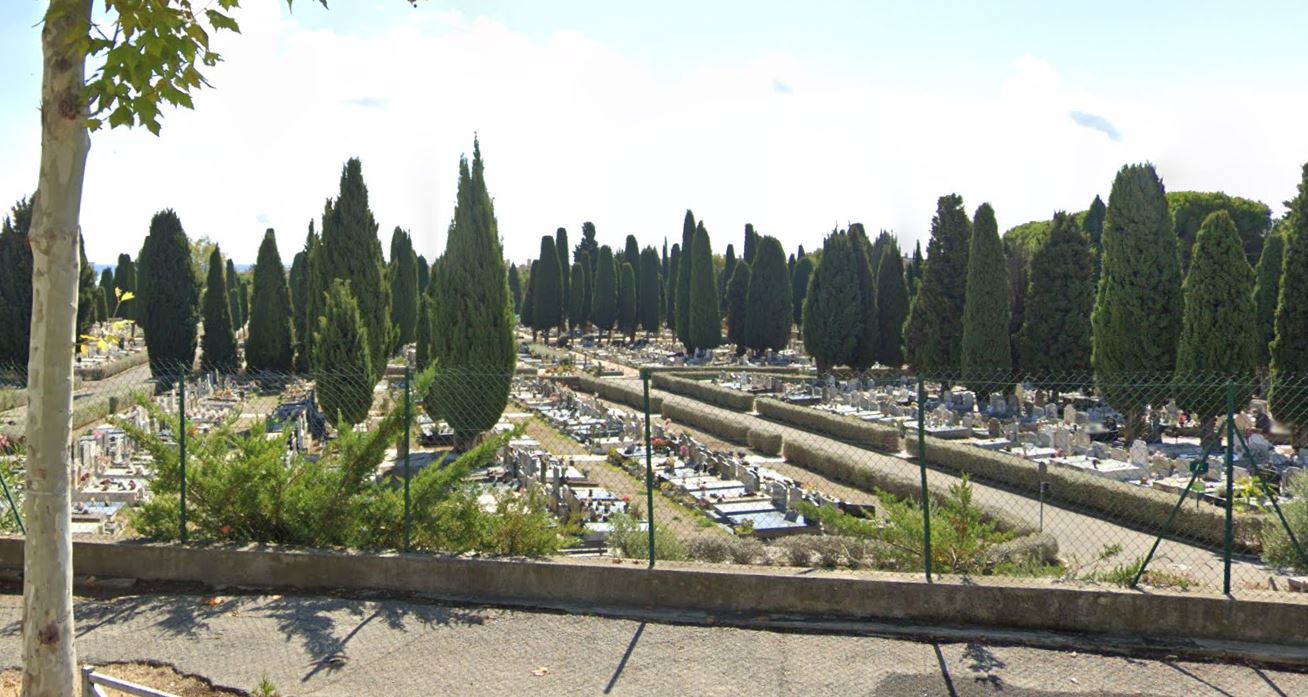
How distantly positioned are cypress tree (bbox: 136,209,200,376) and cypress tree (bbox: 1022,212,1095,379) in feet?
86.7

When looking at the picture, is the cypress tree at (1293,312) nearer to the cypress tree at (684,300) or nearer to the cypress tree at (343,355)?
the cypress tree at (343,355)

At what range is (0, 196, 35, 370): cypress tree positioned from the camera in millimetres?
30516

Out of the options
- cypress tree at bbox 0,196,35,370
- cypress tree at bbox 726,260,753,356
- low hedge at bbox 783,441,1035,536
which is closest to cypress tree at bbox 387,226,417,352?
cypress tree at bbox 0,196,35,370

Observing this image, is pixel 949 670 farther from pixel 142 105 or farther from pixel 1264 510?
pixel 1264 510

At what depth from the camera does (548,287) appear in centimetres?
5338

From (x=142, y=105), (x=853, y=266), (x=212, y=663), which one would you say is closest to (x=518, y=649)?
(x=212, y=663)

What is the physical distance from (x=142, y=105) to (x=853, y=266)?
31416mm

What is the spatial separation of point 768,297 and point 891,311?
Answer: 8034mm

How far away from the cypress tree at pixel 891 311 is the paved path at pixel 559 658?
2942 centimetres

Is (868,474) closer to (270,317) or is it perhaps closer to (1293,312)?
(1293,312)

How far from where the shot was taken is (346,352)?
65.5 ft

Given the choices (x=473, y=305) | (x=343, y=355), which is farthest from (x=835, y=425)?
(x=343, y=355)

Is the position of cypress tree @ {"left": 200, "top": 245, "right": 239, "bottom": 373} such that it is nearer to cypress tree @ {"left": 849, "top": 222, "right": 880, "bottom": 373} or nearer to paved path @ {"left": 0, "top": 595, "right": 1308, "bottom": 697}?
cypress tree @ {"left": 849, "top": 222, "right": 880, "bottom": 373}

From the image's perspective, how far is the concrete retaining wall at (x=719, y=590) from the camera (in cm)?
634
